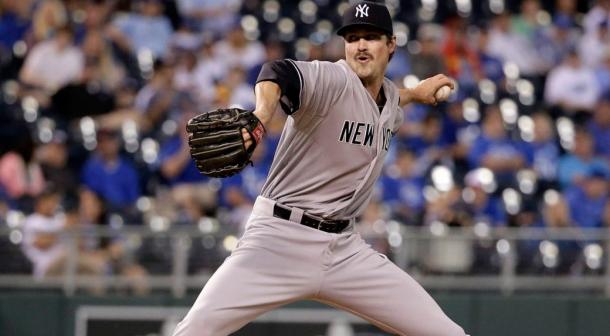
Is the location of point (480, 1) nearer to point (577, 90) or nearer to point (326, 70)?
point (577, 90)

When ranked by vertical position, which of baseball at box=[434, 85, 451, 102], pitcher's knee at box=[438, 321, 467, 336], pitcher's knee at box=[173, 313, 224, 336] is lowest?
pitcher's knee at box=[438, 321, 467, 336]

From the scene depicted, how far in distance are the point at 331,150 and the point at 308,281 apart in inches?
20.4

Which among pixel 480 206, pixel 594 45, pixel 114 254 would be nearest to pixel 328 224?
pixel 114 254

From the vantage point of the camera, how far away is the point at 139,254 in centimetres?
834

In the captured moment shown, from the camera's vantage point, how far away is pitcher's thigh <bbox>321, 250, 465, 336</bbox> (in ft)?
16.4

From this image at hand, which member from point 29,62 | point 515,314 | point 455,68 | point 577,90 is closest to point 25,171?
point 29,62

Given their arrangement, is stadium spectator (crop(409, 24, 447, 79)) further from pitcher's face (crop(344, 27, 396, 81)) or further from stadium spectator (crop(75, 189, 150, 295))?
pitcher's face (crop(344, 27, 396, 81))

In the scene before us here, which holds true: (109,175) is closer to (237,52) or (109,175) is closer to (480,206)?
(237,52)

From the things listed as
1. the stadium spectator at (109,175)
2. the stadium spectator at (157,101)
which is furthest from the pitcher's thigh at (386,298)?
the stadium spectator at (157,101)

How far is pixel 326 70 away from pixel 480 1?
9268 millimetres

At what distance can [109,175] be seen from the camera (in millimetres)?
9820

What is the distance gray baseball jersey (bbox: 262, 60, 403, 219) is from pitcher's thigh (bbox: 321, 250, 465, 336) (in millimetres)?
247

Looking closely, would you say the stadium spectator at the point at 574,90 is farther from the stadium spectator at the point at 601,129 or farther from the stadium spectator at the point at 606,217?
the stadium spectator at the point at 606,217

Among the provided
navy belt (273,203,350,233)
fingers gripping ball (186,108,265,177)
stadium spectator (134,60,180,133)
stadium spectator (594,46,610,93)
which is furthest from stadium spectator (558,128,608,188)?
fingers gripping ball (186,108,265,177)
